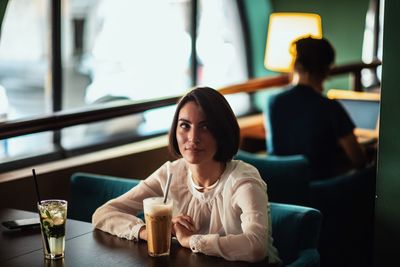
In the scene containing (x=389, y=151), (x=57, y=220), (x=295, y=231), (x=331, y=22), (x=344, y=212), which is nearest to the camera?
(x=57, y=220)

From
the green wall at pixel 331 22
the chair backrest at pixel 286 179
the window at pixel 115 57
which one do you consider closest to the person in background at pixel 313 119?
the chair backrest at pixel 286 179

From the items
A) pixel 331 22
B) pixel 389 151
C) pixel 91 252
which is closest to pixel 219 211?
pixel 91 252

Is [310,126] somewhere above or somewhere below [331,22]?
below

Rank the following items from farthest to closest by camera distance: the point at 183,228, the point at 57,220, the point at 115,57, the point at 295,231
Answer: the point at 115,57, the point at 295,231, the point at 183,228, the point at 57,220

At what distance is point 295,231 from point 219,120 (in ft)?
1.63

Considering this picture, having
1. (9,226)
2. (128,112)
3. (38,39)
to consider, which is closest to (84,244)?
(9,226)

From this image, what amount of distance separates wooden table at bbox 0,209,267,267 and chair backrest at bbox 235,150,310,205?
4.23 ft

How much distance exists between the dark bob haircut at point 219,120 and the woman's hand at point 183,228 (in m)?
0.25

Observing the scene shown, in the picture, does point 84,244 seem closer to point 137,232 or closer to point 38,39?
point 137,232

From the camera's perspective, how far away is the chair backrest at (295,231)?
8.73 ft

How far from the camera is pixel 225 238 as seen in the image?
2332mm

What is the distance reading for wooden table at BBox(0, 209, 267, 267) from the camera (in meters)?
2.27

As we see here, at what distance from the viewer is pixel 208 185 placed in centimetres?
263

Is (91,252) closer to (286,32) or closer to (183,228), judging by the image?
(183,228)
